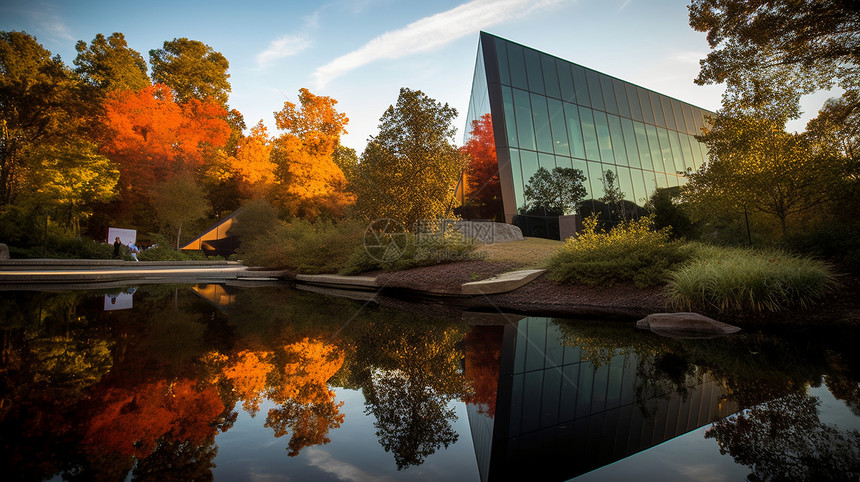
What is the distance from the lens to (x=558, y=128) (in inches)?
824

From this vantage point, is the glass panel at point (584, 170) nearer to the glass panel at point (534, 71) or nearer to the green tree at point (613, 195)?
the green tree at point (613, 195)

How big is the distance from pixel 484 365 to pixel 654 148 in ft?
92.0

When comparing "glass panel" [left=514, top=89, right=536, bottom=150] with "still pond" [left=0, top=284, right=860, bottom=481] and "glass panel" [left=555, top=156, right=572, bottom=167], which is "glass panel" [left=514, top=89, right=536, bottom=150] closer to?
"glass panel" [left=555, top=156, right=572, bottom=167]

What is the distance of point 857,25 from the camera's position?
7676 millimetres

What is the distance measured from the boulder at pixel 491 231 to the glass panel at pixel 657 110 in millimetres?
17352

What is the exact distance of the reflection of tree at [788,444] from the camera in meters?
1.69

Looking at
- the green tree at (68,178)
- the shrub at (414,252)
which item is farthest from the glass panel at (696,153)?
the green tree at (68,178)

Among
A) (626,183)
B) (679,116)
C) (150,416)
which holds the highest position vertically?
(679,116)

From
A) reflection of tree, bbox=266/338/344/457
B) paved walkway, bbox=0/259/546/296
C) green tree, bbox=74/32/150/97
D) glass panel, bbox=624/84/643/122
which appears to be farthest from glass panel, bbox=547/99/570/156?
green tree, bbox=74/32/150/97

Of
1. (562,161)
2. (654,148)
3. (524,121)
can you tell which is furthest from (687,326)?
(654,148)

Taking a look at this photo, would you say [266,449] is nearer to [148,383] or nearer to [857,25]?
[148,383]

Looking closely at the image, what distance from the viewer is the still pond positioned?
1790mm

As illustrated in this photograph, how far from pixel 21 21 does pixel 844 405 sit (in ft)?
119

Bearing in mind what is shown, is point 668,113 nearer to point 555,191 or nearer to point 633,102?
point 633,102
